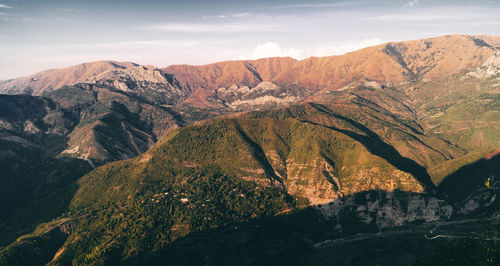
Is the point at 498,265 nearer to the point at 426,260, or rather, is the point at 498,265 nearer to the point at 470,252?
the point at 470,252

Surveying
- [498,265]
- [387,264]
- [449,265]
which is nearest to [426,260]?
[449,265]

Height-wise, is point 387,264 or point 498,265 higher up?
point 498,265

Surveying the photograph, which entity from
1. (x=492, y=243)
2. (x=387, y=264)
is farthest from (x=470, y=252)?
(x=387, y=264)

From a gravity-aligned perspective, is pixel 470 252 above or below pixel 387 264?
above

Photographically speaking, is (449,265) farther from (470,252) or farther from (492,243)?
(492,243)

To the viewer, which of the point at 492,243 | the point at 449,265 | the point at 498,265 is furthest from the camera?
the point at 492,243

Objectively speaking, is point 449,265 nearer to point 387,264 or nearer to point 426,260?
point 426,260

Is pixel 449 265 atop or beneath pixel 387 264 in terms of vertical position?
atop

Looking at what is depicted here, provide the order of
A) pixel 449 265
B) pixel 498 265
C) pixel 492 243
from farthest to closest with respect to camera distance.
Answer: pixel 492 243 < pixel 449 265 < pixel 498 265

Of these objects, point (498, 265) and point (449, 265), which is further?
point (449, 265)

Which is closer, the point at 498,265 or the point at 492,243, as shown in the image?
the point at 498,265
